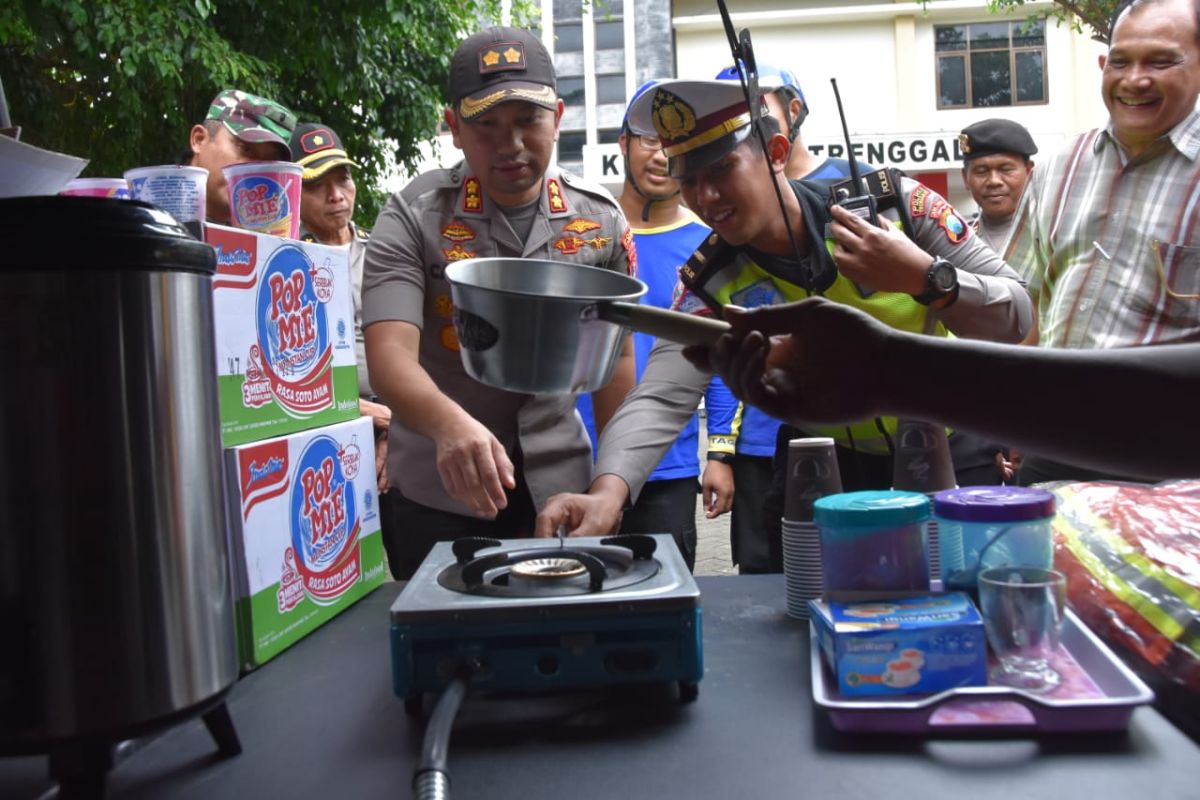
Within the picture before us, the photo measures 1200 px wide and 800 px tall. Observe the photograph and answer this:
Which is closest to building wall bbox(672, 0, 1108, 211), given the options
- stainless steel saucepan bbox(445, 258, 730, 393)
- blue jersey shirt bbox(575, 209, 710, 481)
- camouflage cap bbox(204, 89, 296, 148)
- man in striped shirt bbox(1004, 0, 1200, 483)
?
blue jersey shirt bbox(575, 209, 710, 481)

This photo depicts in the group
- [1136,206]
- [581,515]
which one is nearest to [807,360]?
[581,515]

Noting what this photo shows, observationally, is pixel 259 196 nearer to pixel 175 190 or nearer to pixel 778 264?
pixel 175 190

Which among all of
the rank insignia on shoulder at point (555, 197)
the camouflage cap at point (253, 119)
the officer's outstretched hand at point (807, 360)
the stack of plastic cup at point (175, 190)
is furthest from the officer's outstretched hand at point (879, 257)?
the camouflage cap at point (253, 119)

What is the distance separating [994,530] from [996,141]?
11.0 ft

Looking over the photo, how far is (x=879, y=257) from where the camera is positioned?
1801 millimetres

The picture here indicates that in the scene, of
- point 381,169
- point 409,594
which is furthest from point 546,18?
point 409,594

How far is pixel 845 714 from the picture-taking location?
0.98 meters

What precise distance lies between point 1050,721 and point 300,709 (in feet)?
2.64

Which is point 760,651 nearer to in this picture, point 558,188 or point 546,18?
point 558,188

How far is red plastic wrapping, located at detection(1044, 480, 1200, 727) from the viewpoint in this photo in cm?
110

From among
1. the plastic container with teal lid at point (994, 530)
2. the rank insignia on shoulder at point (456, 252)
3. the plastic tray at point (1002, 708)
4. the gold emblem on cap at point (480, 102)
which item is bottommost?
the plastic tray at point (1002, 708)

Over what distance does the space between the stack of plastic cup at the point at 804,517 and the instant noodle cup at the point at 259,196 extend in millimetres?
846

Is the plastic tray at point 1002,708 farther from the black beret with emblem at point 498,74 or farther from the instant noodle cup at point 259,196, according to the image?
the black beret with emblem at point 498,74

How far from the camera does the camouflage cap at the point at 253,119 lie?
8.02 feet
